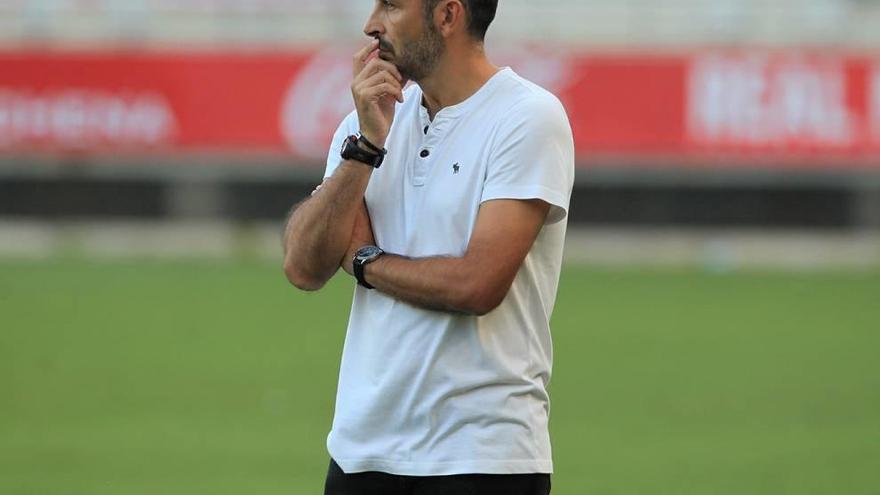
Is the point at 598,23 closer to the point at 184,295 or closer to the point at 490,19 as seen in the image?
the point at 184,295

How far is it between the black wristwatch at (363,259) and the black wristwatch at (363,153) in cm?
21

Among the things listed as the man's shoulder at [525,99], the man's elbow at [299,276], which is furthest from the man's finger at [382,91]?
the man's elbow at [299,276]

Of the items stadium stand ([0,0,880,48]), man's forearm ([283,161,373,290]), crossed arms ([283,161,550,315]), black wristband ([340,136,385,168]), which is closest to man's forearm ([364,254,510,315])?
crossed arms ([283,161,550,315])

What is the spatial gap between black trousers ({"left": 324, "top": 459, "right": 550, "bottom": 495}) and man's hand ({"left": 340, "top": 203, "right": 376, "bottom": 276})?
0.49 m

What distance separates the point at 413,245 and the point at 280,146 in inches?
734

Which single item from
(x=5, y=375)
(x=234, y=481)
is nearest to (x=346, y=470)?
A: (x=234, y=481)

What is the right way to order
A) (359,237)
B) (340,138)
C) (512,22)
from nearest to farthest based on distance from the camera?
(359,237)
(340,138)
(512,22)

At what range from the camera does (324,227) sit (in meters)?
4.30

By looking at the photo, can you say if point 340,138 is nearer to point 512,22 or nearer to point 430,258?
point 430,258

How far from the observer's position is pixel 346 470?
4.25m

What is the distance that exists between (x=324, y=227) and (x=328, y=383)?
337 inches

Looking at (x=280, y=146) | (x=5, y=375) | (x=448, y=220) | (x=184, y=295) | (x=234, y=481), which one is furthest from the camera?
(x=280, y=146)

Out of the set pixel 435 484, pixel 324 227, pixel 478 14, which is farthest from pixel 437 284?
pixel 478 14

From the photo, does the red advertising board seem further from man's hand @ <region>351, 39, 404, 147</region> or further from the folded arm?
the folded arm
